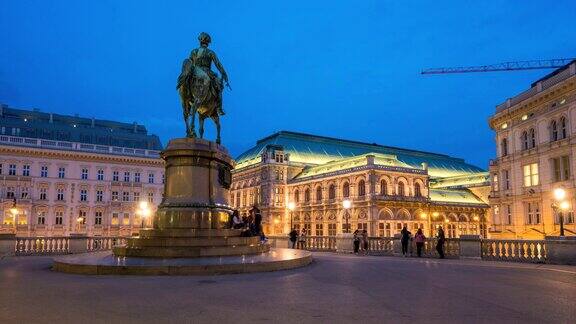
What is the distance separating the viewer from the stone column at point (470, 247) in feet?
79.7

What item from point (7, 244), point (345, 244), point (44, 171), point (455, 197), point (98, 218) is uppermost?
point (44, 171)

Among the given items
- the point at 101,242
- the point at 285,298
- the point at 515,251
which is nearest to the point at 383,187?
the point at 515,251

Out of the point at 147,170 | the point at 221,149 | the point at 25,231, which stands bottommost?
the point at 25,231

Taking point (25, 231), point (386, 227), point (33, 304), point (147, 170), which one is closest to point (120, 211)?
point (147, 170)

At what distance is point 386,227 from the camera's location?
71.1 m

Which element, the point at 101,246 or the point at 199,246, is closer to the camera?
the point at 199,246

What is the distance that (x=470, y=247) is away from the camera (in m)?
24.6

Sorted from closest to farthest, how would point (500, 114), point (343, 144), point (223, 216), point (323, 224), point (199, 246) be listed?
point (199, 246) → point (223, 216) → point (500, 114) → point (323, 224) → point (343, 144)

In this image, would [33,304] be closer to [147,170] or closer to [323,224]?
[323,224]

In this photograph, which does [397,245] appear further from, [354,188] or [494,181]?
[354,188]

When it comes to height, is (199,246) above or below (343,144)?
below

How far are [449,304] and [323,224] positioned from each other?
70.6 metres

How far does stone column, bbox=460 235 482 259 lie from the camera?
79.7 ft

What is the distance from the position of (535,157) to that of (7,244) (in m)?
46.7
